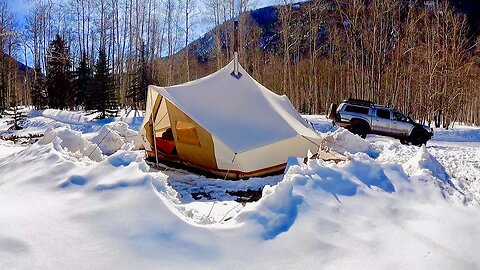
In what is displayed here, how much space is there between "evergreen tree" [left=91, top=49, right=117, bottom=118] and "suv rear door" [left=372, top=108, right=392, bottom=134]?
17288 millimetres

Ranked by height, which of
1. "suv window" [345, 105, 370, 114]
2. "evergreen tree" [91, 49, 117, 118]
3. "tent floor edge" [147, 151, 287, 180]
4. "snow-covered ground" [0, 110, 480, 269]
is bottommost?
"tent floor edge" [147, 151, 287, 180]

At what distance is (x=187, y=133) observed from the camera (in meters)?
11.0

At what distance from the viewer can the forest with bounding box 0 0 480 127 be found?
27891 millimetres

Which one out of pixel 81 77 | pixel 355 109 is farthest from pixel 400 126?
pixel 81 77

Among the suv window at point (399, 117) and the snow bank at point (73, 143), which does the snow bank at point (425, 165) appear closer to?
the snow bank at point (73, 143)

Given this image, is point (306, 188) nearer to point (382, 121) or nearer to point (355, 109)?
point (355, 109)

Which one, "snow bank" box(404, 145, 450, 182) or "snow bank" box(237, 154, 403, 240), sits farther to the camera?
"snow bank" box(404, 145, 450, 182)

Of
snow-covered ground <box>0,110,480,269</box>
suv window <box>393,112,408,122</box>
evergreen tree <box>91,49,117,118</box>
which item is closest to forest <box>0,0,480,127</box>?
evergreen tree <box>91,49,117,118</box>

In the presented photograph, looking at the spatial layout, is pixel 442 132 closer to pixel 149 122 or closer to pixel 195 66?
pixel 149 122

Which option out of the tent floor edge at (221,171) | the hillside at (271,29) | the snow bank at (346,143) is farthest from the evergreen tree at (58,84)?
the snow bank at (346,143)

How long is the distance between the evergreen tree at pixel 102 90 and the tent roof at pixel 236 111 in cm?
1752

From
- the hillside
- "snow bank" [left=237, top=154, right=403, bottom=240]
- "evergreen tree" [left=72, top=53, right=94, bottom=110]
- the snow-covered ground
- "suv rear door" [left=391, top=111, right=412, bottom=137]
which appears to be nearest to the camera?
the snow-covered ground

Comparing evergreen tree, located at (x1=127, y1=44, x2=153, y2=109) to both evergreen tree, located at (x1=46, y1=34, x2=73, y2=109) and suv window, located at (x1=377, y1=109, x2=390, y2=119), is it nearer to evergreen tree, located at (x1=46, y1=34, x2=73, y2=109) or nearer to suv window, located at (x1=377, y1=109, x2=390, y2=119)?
evergreen tree, located at (x1=46, y1=34, x2=73, y2=109)

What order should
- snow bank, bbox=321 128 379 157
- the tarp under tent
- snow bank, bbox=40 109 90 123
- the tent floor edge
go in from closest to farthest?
the tarp under tent → the tent floor edge → snow bank, bbox=321 128 379 157 → snow bank, bbox=40 109 90 123
